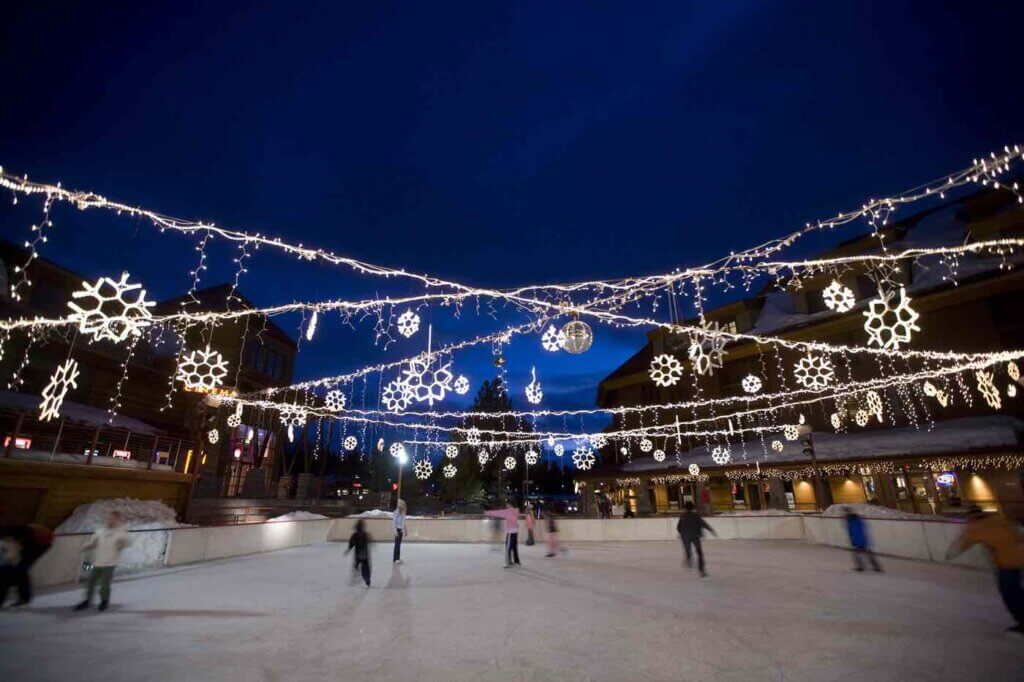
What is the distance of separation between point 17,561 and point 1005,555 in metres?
12.9

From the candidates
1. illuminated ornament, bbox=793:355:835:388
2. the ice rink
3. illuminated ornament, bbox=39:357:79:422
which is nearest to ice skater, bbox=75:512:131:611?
the ice rink

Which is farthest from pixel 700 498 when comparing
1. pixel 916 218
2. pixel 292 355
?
pixel 292 355

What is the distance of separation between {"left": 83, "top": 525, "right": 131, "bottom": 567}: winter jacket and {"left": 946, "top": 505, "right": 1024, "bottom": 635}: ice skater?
445 inches

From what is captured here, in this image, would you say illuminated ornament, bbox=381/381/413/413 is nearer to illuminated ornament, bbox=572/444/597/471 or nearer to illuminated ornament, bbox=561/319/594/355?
illuminated ornament, bbox=561/319/594/355

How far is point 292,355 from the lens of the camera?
30109mm

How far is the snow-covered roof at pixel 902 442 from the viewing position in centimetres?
1527

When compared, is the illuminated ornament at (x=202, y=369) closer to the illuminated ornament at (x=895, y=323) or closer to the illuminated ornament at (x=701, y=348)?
the illuminated ornament at (x=701, y=348)

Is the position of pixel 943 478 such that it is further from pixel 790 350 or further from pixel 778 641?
pixel 778 641

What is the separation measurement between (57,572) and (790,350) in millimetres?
25993

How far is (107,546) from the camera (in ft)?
21.6

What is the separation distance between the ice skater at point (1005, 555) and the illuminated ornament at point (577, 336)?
19.4ft

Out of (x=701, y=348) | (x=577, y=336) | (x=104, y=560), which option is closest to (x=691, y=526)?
(x=577, y=336)

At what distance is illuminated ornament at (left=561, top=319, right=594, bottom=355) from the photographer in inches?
354

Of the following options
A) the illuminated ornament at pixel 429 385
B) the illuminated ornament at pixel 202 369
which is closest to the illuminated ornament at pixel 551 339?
the illuminated ornament at pixel 429 385
